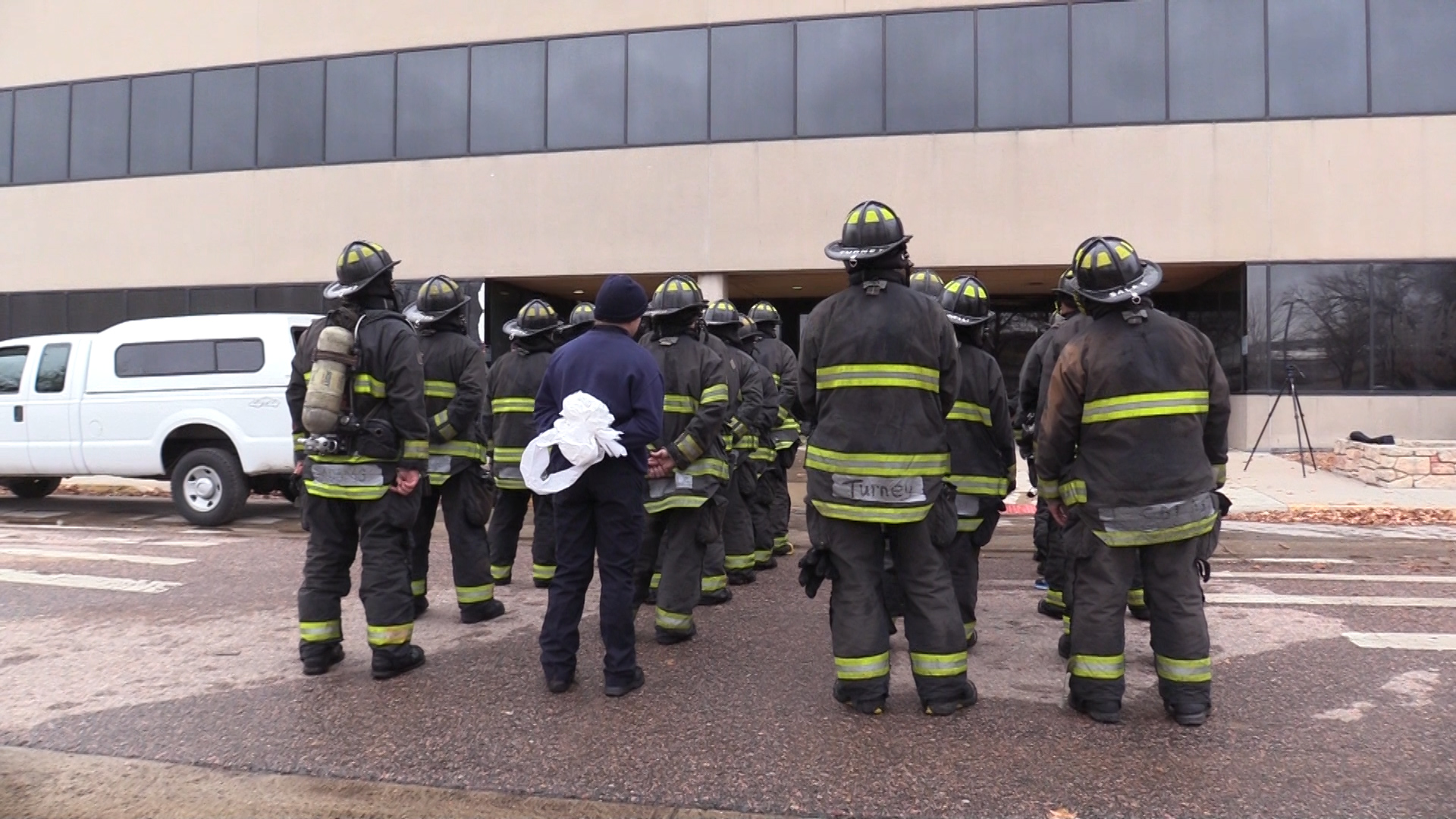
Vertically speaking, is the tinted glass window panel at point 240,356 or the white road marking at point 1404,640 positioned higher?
the tinted glass window panel at point 240,356

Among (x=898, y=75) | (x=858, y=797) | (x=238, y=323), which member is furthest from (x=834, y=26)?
(x=858, y=797)

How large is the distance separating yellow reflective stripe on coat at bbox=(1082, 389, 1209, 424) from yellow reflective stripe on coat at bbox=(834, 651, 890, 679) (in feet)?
4.62

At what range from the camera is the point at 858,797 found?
10.8 feet

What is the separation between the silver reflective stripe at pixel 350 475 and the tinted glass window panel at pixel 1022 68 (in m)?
14.0

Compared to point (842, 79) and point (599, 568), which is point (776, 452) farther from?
point (842, 79)

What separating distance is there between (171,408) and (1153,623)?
9474mm

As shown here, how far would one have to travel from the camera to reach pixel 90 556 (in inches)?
317

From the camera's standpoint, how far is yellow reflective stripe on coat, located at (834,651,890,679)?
4.07 m

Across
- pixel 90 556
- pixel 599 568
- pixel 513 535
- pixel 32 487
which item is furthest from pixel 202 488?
pixel 599 568

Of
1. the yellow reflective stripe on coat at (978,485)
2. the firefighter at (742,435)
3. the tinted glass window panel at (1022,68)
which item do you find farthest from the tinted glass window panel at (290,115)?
the yellow reflective stripe on coat at (978,485)

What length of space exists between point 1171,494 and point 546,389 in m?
2.80

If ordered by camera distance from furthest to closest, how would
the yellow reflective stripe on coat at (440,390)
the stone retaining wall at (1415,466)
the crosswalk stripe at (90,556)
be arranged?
the stone retaining wall at (1415,466)
the crosswalk stripe at (90,556)
the yellow reflective stripe on coat at (440,390)

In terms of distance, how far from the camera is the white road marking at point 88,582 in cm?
679

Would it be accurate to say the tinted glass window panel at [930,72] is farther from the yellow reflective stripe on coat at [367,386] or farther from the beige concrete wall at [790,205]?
→ the yellow reflective stripe on coat at [367,386]
